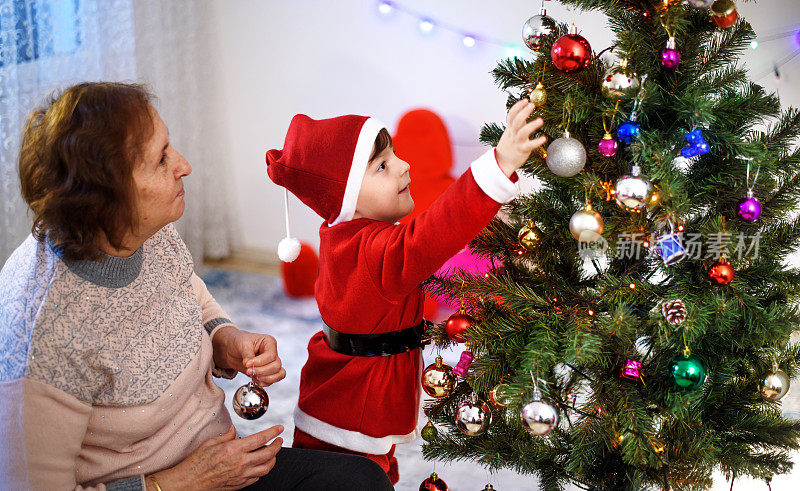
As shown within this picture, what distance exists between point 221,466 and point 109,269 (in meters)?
0.35

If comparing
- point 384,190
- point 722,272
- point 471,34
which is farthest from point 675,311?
point 471,34

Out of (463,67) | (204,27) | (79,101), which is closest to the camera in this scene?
(79,101)

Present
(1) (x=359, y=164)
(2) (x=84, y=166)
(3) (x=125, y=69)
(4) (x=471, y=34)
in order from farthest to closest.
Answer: (3) (x=125, y=69) → (4) (x=471, y=34) → (1) (x=359, y=164) → (2) (x=84, y=166)

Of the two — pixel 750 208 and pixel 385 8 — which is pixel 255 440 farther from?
pixel 385 8

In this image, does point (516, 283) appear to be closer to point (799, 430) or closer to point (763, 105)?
point (763, 105)

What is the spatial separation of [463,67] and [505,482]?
5.50ft

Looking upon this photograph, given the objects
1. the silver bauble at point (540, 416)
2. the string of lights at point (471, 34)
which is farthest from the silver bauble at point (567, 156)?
the string of lights at point (471, 34)

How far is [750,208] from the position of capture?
1019 mm

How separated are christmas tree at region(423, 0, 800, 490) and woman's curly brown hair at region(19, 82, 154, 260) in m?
0.58

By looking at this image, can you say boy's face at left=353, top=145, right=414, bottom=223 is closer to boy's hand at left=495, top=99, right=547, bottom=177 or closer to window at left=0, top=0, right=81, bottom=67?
boy's hand at left=495, top=99, right=547, bottom=177

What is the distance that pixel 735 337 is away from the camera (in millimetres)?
1122

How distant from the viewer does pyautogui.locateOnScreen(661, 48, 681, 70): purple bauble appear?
978mm

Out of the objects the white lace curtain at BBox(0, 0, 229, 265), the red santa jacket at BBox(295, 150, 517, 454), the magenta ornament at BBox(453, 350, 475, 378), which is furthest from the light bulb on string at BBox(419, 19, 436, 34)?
the magenta ornament at BBox(453, 350, 475, 378)

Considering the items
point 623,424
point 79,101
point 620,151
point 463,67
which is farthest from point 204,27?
point 623,424
